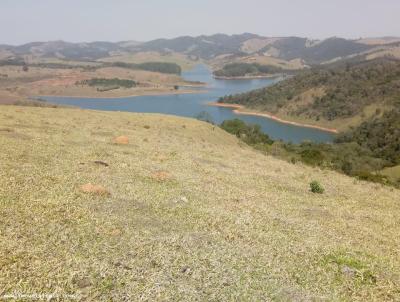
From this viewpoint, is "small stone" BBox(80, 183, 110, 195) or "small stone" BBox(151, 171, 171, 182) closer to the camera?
"small stone" BBox(80, 183, 110, 195)

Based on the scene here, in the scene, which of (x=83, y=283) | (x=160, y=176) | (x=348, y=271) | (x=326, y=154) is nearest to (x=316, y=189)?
(x=160, y=176)

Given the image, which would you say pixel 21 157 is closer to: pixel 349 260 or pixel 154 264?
pixel 154 264

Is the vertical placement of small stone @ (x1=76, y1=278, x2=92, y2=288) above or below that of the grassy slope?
above

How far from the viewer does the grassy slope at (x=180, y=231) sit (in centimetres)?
1445

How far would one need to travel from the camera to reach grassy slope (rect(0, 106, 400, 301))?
14.4 metres

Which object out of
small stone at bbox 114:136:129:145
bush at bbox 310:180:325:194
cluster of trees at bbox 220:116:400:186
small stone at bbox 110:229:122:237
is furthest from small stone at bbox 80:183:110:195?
cluster of trees at bbox 220:116:400:186

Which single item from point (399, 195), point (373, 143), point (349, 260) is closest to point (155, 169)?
point (349, 260)

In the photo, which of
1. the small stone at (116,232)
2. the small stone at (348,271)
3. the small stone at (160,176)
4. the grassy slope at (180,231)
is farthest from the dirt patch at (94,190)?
the small stone at (348,271)

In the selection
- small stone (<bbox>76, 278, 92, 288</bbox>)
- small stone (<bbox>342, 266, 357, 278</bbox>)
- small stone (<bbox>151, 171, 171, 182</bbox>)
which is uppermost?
small stone (<bbox>76, 278, 92, 288</bbox>)

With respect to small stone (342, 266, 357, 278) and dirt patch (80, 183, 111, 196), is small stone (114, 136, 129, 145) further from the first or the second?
small stone (342, 266, 357, 278)

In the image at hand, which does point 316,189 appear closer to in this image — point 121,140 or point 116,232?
point 116,232

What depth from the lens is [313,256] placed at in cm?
1808

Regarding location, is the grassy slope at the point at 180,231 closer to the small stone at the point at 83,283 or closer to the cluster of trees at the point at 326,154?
the small stone at the point at 83,283

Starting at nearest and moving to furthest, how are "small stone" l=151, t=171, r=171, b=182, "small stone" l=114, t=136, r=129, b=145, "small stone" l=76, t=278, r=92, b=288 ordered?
"small stone" l=76, t=278, r=92, b=288
"small stone" l=151, t=171, r=171, b=182
"small stone" l=114, t=136, r=129, b=145
